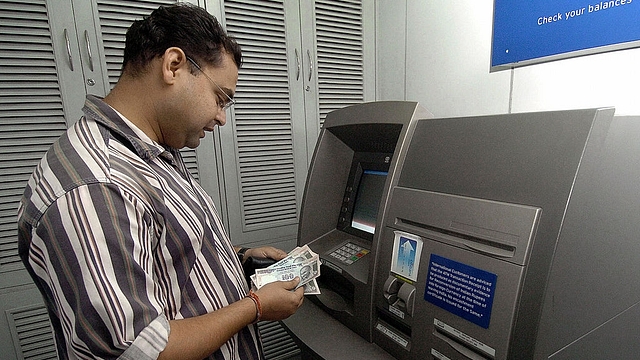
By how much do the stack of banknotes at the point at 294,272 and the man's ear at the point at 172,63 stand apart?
658 millimetres

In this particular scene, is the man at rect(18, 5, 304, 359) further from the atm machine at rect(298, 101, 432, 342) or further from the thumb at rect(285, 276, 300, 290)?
the atm machine at rect(298, 101, 432, 342)

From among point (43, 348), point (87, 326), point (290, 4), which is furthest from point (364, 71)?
point (43, 348)

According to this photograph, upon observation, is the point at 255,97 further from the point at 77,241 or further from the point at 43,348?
the point at 43,348

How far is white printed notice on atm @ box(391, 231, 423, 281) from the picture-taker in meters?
0.95

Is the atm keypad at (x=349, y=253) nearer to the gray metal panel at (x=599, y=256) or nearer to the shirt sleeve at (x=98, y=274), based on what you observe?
the gray metal panel at (x=599, y=256)

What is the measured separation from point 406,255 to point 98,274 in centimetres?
75

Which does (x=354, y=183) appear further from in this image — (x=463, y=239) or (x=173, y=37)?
(x=173, y=37)

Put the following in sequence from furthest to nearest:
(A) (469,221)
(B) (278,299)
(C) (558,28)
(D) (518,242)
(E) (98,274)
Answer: (C) (558,28)
(B) (278,299)
(A) (469,221)
(D) (518,242)
(E) (98,274)

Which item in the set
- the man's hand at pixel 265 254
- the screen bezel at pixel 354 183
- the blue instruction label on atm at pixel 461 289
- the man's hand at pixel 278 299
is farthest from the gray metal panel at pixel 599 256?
the man's hand at pixel 265 254

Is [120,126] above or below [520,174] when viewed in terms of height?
above

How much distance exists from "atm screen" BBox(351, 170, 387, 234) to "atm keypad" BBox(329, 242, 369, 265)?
3.5 inches

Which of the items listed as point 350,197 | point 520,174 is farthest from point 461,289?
point 350,197

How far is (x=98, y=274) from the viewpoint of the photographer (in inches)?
24.0

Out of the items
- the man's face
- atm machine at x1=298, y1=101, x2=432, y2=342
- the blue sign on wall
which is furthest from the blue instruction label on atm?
the blue sign on wall
